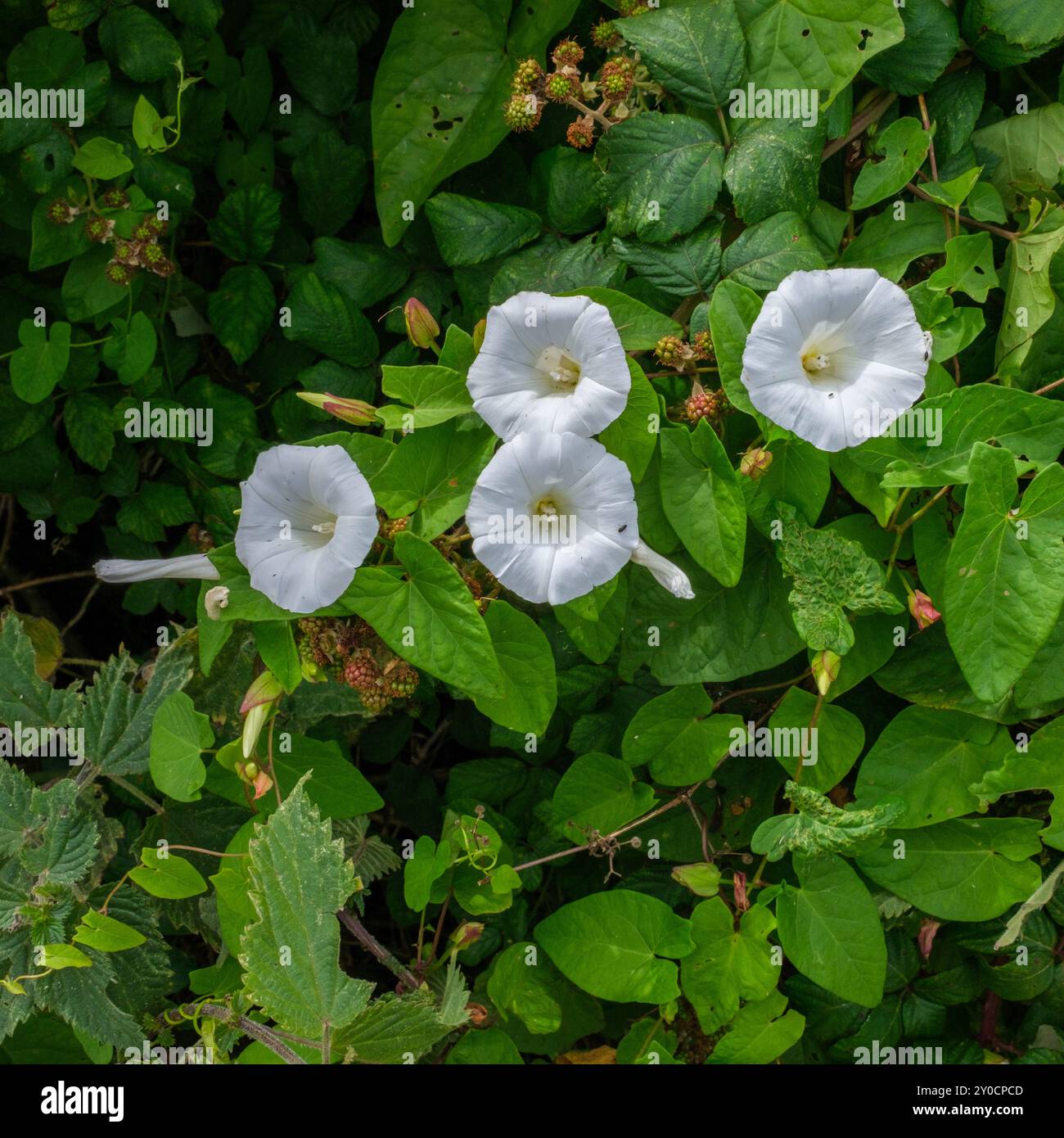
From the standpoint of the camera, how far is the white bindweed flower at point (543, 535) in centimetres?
125

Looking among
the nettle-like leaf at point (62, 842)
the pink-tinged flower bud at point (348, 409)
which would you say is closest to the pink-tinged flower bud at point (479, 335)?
the pink-tinged flower bud at point (348, 409)

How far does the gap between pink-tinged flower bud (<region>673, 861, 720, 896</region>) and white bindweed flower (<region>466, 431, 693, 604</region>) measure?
0.57m

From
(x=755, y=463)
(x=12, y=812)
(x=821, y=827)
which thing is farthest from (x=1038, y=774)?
(x=12, y=812)

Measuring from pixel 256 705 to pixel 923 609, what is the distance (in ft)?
3.03

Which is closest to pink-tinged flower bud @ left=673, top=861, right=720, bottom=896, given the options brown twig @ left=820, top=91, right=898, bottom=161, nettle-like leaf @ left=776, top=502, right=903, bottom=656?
nettle-like leaf @ left=776, top=502, right=903, bottom=656

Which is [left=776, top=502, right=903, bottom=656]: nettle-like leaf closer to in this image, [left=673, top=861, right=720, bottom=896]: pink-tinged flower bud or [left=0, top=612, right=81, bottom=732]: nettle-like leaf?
[left=673, top=861, right=720, bottom=896]: pink-tinged flower bud

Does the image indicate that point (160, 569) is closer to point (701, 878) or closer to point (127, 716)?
point (127, 716)

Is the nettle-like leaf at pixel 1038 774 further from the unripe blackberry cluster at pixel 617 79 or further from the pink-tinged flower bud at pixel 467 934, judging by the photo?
the unripe blackberry cluster at pixel 617 79

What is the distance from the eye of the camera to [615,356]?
1.28m

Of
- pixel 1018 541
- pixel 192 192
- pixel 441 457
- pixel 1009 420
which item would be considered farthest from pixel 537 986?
pixel 192 192

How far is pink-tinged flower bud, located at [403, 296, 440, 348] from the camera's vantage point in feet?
4.67

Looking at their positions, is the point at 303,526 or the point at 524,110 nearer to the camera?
the point at 303,526

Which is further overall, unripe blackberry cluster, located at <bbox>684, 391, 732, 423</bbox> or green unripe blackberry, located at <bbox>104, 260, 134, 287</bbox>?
green unripe blackberry, located at <bbox>104, 260, 134, 287</bbox>

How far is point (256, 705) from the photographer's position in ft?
4.65
